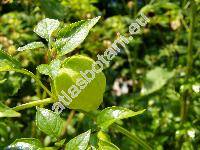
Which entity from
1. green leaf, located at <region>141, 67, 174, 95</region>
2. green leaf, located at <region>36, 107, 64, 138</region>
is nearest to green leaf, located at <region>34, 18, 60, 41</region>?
green leaf, located at <region>36, 107, 64, 138</region>

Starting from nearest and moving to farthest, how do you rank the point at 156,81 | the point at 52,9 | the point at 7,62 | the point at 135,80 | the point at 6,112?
the point at 6,112 < the point at 7,62 < the point at 52,9 < the point at 156,81 < the point at 135,80

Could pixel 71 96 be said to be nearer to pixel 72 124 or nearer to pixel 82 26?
pixel 82 26

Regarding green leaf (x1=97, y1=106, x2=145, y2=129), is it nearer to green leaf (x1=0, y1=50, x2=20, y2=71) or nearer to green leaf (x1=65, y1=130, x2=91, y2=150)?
green leaf (x1=65, y1=130, x2=91, y2=150)

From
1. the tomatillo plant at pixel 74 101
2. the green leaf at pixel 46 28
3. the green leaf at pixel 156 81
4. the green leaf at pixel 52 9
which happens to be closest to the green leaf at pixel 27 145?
the tomatillo plant at pixel 74 101

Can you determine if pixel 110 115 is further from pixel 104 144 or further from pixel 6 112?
pixel 6 112

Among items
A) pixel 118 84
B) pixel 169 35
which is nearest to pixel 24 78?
pixel 118 84

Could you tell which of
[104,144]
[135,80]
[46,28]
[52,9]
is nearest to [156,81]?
[135,80]
